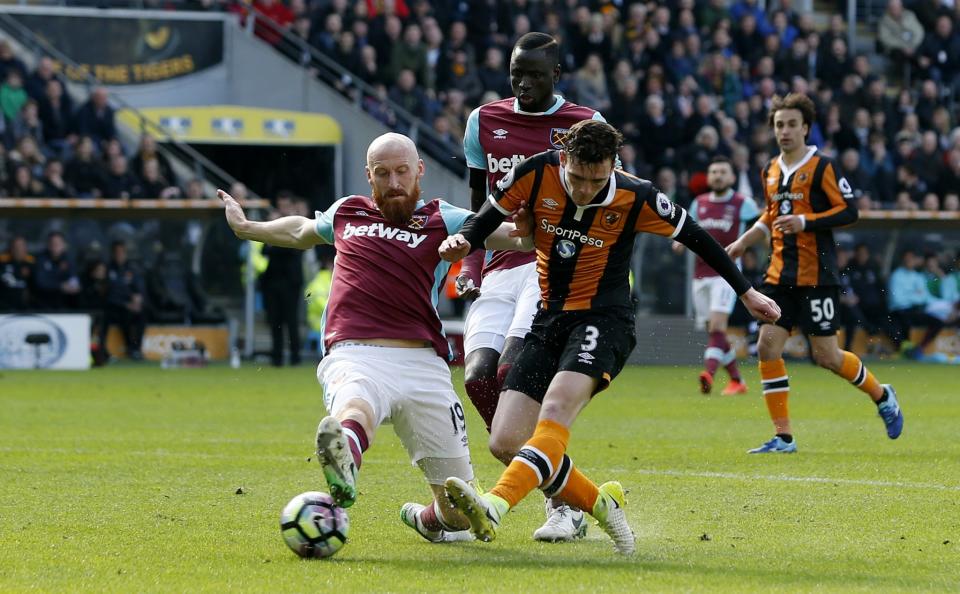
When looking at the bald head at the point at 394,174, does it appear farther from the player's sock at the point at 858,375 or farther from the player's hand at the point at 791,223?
the player's sock at the point at 858,375

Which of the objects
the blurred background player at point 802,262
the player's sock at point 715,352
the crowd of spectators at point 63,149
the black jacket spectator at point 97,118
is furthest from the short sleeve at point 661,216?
the black jacket spectator at point 97,118

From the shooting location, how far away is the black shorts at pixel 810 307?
35.0 feet

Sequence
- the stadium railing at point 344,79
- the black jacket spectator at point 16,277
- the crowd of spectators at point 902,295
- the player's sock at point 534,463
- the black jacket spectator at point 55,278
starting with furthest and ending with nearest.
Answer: the stadium railing at point 344,79 < the crowd of spectators at point 902,295 < the black jacket spectator at point 55,278 < the black jacket spectator at point 16,277 < the player's sock at point 534,463

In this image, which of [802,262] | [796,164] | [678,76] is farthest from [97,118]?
[802,262]

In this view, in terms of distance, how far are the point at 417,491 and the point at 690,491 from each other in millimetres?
1464

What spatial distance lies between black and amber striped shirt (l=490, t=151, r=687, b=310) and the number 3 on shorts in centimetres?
13

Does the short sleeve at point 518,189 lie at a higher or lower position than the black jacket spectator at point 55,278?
higher

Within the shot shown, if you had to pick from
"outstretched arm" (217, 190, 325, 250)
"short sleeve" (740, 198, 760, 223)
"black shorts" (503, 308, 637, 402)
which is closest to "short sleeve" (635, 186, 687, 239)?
"black shorts" (503, 308, 637, 402)

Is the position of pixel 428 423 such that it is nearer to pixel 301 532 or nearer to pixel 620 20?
pixel 301 532

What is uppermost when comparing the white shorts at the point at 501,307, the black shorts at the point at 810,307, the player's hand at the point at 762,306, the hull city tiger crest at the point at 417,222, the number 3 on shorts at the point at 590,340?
the hull city tiger crest at the point at 417,222

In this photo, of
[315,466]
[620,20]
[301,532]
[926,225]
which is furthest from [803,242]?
[620,20]

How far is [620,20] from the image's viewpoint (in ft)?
91.6

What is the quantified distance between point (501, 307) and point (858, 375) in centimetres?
417

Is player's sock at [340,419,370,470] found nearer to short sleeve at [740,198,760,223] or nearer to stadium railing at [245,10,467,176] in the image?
short sleeve at [740,198,760,223]
